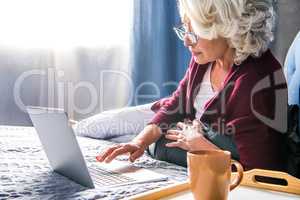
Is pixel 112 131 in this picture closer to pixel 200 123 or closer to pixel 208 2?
pixel 200 123

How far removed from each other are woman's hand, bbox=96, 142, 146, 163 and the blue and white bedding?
2cm

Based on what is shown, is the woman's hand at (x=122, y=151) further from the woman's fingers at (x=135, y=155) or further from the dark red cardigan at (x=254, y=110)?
the dark red cardigan at (x=254, y=110)

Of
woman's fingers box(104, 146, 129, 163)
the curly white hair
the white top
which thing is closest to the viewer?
woman's fingers box(104, 146, 129, 163)

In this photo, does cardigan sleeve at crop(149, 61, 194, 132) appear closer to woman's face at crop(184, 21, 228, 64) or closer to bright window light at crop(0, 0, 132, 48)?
woman's face at crop(184, 21, 228, 64)

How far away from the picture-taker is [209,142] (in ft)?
3.78

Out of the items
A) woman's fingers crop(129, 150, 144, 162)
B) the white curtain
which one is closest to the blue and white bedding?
woman's fingers crop(129, 150, 144, 162)

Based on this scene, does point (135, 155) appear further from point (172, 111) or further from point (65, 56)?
point (65, 56)

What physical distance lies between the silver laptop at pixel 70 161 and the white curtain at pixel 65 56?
1.41 m

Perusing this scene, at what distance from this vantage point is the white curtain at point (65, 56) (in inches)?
90.0

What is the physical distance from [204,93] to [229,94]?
0.70ft

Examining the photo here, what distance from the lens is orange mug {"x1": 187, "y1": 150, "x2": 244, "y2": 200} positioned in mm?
639

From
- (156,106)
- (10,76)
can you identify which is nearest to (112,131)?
(156,106)

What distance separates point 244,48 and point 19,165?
2.45 ft

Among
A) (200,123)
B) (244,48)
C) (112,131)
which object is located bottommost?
(112,131)
